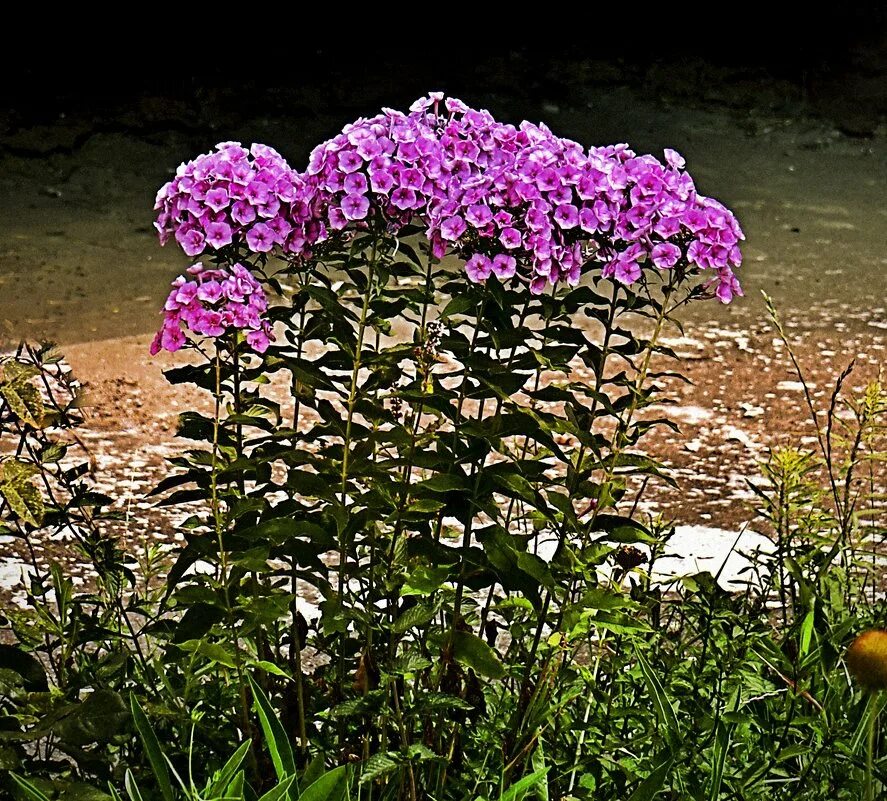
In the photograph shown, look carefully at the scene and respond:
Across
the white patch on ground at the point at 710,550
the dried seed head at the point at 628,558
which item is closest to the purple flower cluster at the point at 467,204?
the dried seed head at the point at 628,558

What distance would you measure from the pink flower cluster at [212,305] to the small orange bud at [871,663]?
0.68 metres

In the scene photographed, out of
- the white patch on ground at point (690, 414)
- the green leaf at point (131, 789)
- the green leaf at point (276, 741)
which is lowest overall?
the white patch on ground at point (690, 414)

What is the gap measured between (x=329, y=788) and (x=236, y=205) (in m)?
0.61

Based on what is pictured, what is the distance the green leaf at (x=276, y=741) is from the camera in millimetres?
1407

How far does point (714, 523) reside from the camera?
9.12 feet

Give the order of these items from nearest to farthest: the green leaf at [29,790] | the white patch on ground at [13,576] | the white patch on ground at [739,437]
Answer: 1. the green leaf at [29,790]
2. the white patch on ground at [13,576]
3. the white patch on ground at [739,437]

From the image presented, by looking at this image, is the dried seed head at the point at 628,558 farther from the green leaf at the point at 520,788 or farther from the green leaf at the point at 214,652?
the green leaf at the point at 214,652

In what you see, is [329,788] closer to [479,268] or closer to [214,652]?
[214,652]

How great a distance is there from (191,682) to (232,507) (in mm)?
214

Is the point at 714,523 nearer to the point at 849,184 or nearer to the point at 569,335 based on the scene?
the point at 569,335

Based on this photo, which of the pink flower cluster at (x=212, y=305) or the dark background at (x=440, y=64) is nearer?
the pink flower cluster at (x=212, y=305)

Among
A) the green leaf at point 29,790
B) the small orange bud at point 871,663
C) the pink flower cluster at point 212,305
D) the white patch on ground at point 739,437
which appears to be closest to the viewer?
the small orange bud at point 871,663

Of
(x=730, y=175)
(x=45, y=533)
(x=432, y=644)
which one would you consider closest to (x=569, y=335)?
(x=432, y=644)

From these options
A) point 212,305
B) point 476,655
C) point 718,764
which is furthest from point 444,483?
point 718,764
